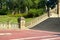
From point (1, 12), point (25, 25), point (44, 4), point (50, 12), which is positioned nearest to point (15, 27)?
point (25, 25)

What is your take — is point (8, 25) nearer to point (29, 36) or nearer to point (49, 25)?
point (49, 25)

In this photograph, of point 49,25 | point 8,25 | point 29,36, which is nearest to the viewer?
point 29,36

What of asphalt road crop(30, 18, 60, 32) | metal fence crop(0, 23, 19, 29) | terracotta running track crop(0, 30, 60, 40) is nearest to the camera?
terracotta running track crop(0, 30, 60, 40)

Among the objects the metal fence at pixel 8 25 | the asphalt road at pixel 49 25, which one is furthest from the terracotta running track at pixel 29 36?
the metal fence at pixel 8 25

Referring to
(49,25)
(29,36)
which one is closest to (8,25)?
(49,25)

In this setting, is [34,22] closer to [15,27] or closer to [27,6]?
[15,27]

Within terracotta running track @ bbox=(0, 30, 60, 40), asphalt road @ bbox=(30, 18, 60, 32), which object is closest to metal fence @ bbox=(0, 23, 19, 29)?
asphalt road @ bbox=(30, 18, 60, 32)

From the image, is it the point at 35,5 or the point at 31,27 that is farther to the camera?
the point at 35,5

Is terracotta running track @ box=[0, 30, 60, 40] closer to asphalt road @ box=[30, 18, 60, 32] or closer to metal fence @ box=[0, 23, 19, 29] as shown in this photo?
asphalt road @ box=[30, 18, 60, 32]

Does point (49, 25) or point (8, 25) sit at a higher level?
point (8, 25)

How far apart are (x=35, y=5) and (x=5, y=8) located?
29.1 ft

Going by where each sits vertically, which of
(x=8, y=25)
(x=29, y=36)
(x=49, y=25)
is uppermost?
(x=29, y=36)

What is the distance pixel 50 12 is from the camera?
1662 inches

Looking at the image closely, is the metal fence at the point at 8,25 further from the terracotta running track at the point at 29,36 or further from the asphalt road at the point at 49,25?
the terracotta running track at the point at 29,36
